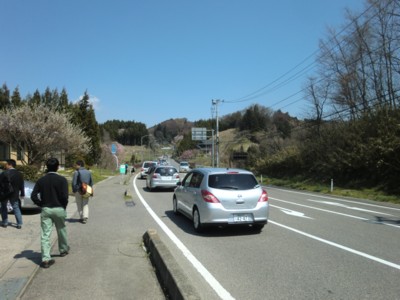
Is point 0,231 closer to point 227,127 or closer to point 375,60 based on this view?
point 375,60

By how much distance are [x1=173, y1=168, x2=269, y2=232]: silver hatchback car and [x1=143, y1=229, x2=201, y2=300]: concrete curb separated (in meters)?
2.40

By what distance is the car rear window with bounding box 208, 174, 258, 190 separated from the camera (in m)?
10.2

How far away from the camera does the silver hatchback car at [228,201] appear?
9.81 m

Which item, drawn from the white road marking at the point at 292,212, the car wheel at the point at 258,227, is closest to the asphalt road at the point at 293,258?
the car wheel at the point at 258,227

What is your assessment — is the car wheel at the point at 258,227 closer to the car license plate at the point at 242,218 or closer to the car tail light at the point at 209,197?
the car license plate at the point at 242,218

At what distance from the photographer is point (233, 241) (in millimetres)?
9211

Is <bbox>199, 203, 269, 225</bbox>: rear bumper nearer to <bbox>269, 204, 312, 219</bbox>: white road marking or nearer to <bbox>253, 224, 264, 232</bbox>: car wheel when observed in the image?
<bbox>253, 224, 264, 232</bbox>: car wheel

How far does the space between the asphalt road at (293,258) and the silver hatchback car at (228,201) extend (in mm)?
400

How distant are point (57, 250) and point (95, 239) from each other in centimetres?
141

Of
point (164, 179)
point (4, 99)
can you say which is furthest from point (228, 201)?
point (4, 99)

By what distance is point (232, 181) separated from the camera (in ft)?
33.8

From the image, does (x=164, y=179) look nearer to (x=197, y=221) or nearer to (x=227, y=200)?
(x=197, y=221)

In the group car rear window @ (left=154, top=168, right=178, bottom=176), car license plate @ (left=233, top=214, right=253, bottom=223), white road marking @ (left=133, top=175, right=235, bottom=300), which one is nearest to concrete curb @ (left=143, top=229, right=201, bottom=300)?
white road marking @ (left=133, top=175, right=235, bottom=300)

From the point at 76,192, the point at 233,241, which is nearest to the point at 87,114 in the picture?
the point at 76,192
